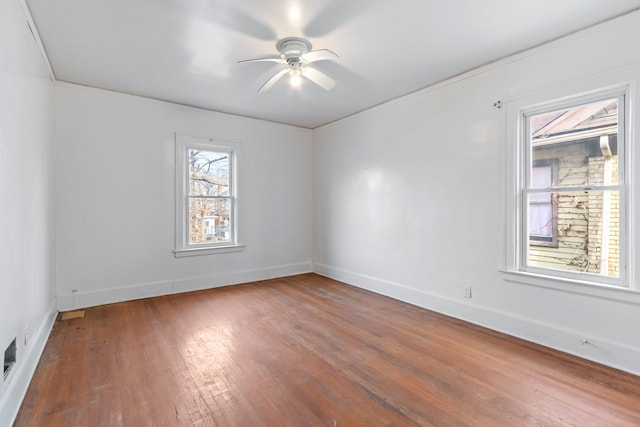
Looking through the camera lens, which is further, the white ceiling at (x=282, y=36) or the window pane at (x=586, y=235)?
the window pane at (x=586, y=235)

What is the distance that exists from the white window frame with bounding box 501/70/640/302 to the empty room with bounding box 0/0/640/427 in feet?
0.05

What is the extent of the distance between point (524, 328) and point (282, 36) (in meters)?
3.33

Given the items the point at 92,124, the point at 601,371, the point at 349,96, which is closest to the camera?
the point at 601,371

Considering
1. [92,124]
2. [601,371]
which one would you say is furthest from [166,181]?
[601,371]

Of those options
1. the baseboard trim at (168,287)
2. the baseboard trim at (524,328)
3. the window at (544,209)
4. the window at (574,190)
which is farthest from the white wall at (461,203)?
the baseboard trim at (168,287)

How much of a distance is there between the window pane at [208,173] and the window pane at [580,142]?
13.0ft

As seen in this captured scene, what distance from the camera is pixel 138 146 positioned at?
406cm

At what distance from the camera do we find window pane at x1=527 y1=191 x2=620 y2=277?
96.7 inches

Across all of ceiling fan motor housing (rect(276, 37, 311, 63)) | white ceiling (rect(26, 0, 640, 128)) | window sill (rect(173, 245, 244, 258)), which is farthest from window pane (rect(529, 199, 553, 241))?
window sill (rect(173, 245, 244, 258))

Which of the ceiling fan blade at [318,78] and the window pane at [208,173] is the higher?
the ceiling fan blade at [318,78]

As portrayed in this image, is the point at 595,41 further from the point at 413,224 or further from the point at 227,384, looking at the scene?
the point at 227,384

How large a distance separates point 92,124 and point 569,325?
5344 mm

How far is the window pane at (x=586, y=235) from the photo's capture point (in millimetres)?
2457

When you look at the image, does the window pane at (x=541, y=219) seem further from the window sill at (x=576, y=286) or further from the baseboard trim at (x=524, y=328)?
the baseboard trim at (x=524, y=328)
